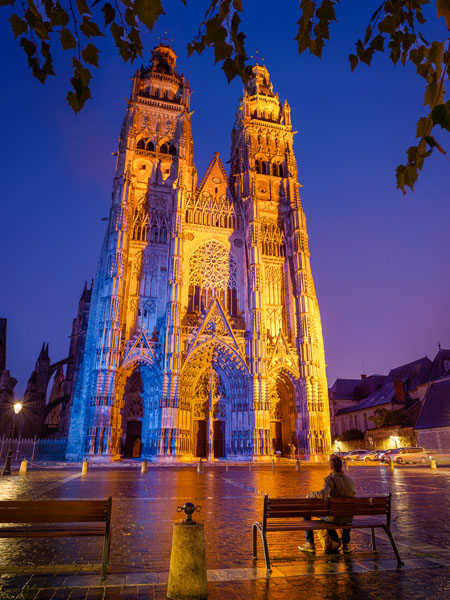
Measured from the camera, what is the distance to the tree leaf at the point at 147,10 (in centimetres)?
217

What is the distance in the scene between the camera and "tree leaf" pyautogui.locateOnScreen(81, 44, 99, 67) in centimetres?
248

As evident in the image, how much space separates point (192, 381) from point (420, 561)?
2709 cm

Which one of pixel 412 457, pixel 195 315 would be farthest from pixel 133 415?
pixel 412 457

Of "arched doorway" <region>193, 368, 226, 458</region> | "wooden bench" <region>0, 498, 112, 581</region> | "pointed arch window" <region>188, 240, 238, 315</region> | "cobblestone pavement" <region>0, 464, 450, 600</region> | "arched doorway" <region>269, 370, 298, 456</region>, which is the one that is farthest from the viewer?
"pointed arch window" <region>188, 240, 238, 315</region>

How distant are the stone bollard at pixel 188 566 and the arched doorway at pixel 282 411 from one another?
29.5 meters

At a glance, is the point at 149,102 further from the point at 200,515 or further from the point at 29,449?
the point at 200,515

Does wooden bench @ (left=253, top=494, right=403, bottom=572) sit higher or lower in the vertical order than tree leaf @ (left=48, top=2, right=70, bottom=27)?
lower

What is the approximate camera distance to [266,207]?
3906 centimetres

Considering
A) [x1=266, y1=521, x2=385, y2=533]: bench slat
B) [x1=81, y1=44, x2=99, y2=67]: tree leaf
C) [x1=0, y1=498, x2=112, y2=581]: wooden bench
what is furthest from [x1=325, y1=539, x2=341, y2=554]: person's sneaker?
[x1=81, y1=44, x2=99, y2=67]: tree leaf

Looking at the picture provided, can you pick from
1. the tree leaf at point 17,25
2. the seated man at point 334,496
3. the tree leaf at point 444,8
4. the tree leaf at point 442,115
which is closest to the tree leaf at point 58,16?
the tree leaf at point 17,25

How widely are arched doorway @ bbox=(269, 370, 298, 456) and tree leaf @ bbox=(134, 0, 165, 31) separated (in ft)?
104

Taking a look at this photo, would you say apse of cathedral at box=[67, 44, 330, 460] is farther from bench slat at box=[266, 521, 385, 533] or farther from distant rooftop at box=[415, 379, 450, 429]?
bench slat at box=[266, 521, 385, 533]

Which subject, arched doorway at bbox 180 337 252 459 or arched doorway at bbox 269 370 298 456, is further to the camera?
arched doorway at bbox 269 370 298 456

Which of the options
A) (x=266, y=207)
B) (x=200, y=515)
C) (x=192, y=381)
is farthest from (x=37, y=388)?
(x=200, y=515)
